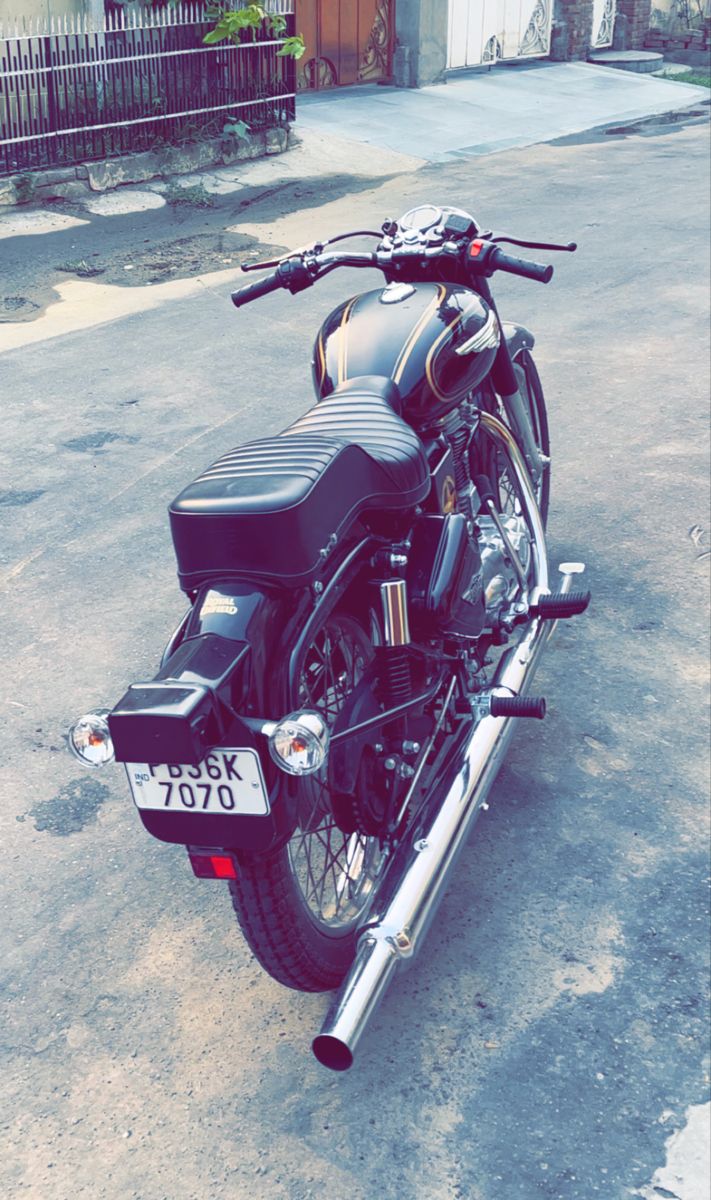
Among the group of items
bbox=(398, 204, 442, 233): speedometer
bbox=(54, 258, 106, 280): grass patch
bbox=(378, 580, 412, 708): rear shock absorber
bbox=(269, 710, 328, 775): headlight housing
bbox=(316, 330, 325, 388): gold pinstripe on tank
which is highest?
bbox=(398, 204, 442, 233): speedometer

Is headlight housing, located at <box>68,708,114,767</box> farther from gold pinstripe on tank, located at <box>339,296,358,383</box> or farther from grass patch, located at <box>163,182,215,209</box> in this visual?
grass patch, located at <box>163,182,215,209</box>

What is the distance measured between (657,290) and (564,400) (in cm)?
231

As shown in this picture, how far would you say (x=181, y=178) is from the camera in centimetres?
1213

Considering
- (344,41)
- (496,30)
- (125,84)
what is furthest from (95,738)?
(496,30)

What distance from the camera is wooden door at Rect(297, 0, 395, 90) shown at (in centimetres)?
1588

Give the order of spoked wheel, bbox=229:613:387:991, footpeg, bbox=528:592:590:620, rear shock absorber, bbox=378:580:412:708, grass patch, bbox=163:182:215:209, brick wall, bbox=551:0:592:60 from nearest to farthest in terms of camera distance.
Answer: spoked wheel, bbox=229:613:387:991
rear shock absorber, bbox=378:580:412:708
footpeg, bbox=528:592:590:620
grass patch, bbox=163:182:215:209
brick wall, bbox=551:0:592:60

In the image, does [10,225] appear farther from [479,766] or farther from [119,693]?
[479,766]

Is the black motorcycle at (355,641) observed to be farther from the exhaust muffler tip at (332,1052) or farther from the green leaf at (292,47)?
the green leaf at (292,47)

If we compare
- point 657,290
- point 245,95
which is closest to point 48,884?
point 657,290

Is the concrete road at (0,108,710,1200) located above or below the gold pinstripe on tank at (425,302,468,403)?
below

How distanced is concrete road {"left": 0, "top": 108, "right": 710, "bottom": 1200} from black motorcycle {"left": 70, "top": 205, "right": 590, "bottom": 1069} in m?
0.25

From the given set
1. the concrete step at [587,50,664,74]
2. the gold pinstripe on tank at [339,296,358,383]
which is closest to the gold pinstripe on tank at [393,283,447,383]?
the gold pinstripe on tank at [339,296,358,383]

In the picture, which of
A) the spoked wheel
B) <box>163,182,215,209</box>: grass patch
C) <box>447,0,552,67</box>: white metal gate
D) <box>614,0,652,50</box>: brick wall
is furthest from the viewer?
<box>614,0,652,50</box>: brick wall

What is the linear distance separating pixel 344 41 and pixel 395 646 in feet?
49.6
